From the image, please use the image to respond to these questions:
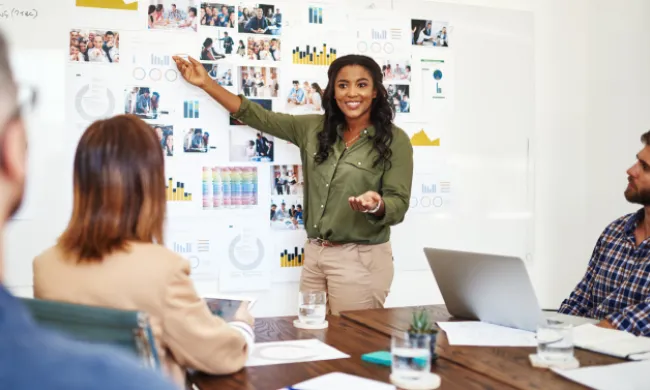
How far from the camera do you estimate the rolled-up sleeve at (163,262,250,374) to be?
1319 millimetres

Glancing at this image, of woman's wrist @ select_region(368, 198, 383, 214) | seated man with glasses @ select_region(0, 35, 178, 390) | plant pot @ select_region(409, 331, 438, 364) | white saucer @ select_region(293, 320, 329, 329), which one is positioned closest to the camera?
seated man with glasses @ select_region(0, 35, 178, 390)

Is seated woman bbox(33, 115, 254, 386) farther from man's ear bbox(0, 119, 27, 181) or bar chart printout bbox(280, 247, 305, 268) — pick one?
bar chart printout bbox(280, 247, 305, 268)

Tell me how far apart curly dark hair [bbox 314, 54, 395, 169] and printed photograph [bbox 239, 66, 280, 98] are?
0.84 feet

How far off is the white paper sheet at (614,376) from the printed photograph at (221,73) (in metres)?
2.01

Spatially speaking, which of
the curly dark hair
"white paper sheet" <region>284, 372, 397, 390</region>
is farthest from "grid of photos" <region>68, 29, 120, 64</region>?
"white paper sheet" <region>284, 372, 397, 390</region>

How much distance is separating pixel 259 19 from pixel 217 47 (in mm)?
240

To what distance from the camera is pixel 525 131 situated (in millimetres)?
3590

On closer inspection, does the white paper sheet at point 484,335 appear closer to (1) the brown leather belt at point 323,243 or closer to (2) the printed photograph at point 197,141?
(1) the brown leather belt at point 323,243

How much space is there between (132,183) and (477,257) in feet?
3.25

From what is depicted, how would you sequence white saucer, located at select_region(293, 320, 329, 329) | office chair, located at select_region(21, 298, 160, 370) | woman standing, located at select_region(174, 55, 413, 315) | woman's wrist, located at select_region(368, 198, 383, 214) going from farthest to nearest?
woman standing, located at select_region(174, 55, 413, 315)
woman's wrist, located at select_region(368, 198, 383, 214)
white saucer, located at select_region(293, 320, 329, 329)
office chair, located at select_region(21, 298, 160, 370)

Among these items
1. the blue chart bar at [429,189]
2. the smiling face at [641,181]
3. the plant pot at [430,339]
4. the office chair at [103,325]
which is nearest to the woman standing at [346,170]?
the blue chart bar at [429,189]

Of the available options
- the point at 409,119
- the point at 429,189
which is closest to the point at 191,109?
the point at 409,119

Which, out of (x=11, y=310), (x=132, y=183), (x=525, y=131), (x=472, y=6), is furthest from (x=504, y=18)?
(x=11, y=310)

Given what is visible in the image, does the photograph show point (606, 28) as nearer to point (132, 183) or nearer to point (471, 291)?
point (471, 291)
